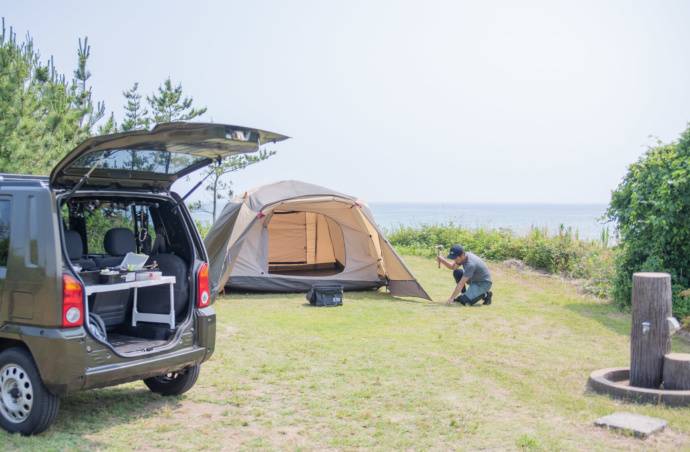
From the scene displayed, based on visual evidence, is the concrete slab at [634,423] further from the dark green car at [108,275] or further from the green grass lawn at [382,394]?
the dark green car at [108,275]

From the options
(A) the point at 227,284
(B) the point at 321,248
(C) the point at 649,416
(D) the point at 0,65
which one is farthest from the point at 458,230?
(C) the point at 649,416

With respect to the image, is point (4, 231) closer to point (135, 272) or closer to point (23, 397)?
point (135, 272)

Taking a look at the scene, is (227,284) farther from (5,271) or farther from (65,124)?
(5,271)

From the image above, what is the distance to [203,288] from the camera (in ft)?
14.9

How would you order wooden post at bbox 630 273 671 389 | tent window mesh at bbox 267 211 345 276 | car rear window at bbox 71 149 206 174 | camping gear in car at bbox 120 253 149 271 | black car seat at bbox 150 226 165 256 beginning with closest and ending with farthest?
1. car rear window at bbox 71 149 206 174
2. camping gear in car at bbox 120 253 149 271
3. wooden post at bbox 630 273 671 389
4. black car seat at bbox 150 226 165 256
5. tent window mesh at bbox 267 211 345 276

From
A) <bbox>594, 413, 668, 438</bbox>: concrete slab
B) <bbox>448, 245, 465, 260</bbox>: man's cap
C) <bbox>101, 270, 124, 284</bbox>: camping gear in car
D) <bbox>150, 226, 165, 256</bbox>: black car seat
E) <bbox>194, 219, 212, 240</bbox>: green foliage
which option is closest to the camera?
<bbox>594, 413, 668, 438</bbox>: concrete slab

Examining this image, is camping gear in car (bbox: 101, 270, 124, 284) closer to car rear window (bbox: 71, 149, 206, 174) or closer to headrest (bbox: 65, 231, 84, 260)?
headrest (bbox: 65, 231, 84, 260)

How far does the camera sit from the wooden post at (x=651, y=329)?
4.64 metres

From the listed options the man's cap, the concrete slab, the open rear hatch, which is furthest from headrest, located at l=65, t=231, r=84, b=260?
the man's cap

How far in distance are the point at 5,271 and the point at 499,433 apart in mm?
3282

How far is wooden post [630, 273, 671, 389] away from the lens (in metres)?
4.64

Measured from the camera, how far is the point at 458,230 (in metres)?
17.0

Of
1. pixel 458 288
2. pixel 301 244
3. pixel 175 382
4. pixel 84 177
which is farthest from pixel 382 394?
pixel 301 244

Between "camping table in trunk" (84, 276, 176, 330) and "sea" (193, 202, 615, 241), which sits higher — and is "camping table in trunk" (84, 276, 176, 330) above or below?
below
